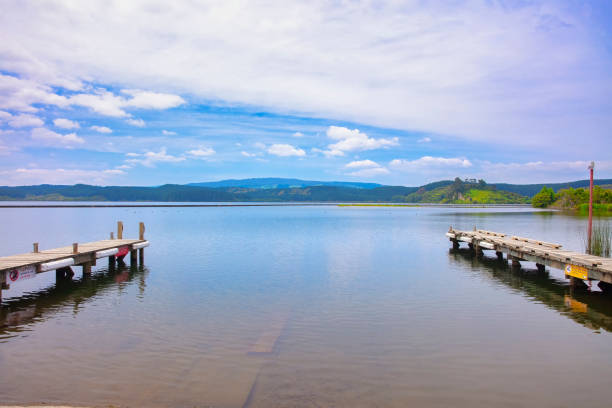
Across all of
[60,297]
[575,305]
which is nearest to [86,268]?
[60,297]

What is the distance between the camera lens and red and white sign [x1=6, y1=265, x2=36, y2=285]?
17.1 meters

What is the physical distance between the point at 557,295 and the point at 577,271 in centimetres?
139

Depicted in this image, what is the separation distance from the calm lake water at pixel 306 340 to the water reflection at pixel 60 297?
8 centimetres

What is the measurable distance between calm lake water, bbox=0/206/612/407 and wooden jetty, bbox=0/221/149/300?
42.5 inches

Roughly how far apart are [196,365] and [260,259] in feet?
64.5

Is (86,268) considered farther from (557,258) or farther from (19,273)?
(557,258)

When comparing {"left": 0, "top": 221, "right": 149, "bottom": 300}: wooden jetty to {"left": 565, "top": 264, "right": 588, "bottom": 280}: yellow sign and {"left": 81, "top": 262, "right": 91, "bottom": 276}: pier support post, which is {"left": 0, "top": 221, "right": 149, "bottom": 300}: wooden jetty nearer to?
{"left": 81, "top": 262, "right": 91, "bottom": 276}: pier support post

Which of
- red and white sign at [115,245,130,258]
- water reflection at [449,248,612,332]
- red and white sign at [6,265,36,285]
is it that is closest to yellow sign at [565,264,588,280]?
water reflection at [449,248,612,332]

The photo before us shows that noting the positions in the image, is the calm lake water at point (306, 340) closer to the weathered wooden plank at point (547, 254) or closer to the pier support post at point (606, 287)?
the pier support post at point (606, 287)

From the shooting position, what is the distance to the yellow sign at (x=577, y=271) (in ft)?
61.9

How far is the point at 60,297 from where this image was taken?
1898 cm

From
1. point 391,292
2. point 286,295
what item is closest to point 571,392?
point 391,292

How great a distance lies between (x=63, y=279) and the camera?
2252 centimetres

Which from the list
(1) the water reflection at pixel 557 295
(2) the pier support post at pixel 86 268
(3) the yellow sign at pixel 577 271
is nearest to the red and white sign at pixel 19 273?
(2) the pier support post at pixel 86 268
